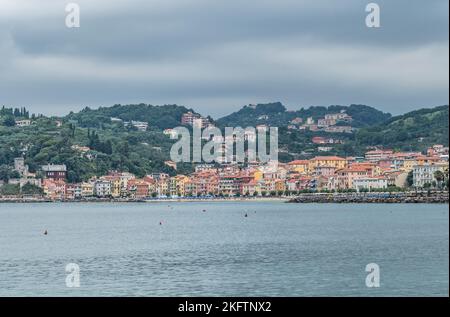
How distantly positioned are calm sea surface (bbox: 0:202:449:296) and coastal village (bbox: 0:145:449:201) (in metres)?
68.5

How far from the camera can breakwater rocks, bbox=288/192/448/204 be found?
85.6 metres

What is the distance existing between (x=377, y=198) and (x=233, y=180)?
37619 millimetres

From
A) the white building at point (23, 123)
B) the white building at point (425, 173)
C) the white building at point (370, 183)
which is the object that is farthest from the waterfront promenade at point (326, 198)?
the white building at point (23, 123)

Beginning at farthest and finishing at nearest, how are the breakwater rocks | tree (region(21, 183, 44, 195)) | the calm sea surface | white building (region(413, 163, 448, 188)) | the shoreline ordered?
tree (region(21, 183, 44, 195)) → white building (region(413, 163, 448, 188)) → the shoreline → the breakwater rocks → the calm sea surface

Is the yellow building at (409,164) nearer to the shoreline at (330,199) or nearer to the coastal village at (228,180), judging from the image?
the coastal village at (228,180)

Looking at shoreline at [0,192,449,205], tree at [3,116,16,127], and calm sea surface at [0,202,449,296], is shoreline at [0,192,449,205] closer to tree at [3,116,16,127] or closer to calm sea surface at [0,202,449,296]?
tree at [3,116,16,127]

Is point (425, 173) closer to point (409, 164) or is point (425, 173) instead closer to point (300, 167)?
point (409, 164)

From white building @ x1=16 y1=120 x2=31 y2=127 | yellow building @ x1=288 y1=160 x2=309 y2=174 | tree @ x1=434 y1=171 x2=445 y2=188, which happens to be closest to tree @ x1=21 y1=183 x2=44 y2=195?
white building @ x1=16 y1=120 x2=31 y2=127

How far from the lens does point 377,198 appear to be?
94000 mm

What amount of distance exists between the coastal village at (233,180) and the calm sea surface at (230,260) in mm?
68543

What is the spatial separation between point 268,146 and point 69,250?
127781mm

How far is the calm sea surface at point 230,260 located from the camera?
23234 millimetres

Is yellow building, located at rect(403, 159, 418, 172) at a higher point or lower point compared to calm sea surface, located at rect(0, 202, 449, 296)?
higher

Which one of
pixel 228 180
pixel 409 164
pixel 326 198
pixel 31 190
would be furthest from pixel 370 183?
pixel 31 190
